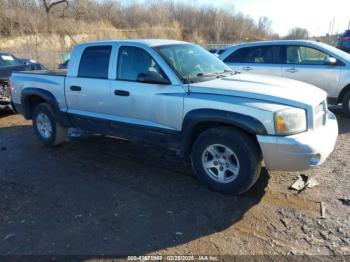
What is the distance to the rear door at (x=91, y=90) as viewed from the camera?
4747mm

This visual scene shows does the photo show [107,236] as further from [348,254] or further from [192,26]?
[192,26]

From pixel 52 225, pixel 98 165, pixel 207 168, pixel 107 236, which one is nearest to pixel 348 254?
pixel 207 168

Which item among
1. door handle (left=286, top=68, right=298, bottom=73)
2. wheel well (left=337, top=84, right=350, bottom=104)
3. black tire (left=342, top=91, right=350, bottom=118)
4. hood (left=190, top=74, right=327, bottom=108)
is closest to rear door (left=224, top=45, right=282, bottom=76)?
door handle (left=286, top=68, right=298, bottom=73)

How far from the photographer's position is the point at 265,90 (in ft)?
12.0

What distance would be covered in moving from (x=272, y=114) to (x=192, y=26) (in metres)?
71.5

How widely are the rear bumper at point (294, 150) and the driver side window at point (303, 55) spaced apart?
427 cm

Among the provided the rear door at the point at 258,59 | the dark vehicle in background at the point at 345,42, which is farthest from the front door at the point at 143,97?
the dark vehicle in background at the point at 345,42

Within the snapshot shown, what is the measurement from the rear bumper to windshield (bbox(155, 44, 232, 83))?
1273 millimetres

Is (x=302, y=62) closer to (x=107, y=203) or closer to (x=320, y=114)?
(x=320, y=114)

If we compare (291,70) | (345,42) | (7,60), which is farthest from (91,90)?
(345,42)

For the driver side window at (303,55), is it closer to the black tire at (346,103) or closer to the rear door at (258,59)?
the rear door at (258,59)

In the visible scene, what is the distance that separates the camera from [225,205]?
3654 millimetres

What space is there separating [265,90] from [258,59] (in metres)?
4.29

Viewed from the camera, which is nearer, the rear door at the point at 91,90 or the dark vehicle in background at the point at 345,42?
the rear door at the point at 91,90
